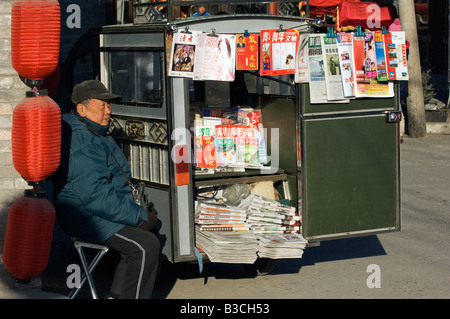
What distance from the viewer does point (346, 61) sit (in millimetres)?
6984

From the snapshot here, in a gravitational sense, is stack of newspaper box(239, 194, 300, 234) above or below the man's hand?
below

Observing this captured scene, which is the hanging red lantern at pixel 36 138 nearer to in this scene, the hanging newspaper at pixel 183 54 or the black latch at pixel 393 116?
the hanging newspaper at pixel 183 54

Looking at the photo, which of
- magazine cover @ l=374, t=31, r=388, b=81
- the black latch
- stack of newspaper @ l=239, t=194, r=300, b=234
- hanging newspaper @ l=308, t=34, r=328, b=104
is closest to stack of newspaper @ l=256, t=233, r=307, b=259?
stack of newspaper @ l=239, t=194, r=300, b=234

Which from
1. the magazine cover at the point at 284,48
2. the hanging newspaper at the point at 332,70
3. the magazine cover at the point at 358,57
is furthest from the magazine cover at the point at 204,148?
the magazine cover at the point at 358,57

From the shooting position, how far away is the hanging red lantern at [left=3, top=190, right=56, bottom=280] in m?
5.64

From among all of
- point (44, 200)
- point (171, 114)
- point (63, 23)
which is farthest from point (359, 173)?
point (63, 23)

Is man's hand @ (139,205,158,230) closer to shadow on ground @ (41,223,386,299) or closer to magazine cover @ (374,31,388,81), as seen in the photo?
shadow on ground @ (41,223,386,299)

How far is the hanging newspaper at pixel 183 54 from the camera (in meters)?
6.49

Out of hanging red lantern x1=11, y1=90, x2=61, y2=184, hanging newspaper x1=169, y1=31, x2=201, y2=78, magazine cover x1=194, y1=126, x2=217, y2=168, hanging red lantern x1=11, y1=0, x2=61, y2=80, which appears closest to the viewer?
hanging red lantern x1=11, y1=90, x2=61, y2=184

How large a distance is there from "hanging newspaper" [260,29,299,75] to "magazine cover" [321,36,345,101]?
264 mm

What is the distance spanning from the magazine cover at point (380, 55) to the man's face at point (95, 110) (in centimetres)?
250

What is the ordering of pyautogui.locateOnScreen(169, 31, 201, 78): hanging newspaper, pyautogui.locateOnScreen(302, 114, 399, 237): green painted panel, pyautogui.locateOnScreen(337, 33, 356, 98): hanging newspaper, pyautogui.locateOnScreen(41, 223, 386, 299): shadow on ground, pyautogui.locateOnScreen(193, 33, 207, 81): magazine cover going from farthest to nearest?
1. pyautogui.locateOnScreen(41, 223, 386, 299): shadow on ground
2. pyautogui.locateOnScreen(302, 114, 399, 237): green painted panel
3. pyautogui.locateOnScreen(337, 33, 356, 98): hanging newspaper
4. pyautogui.locateOnScreen(193, 33, 207, 81): magazine cover
5. pyautogui.locateOnScreen(169, 31, 201, 78): hanging newspaper

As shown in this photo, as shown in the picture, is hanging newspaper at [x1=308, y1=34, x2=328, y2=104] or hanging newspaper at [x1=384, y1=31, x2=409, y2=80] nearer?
hanging newspaper at [x1=308, y1=34, x2=328, y2=104]

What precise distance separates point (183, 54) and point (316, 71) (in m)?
1.20
